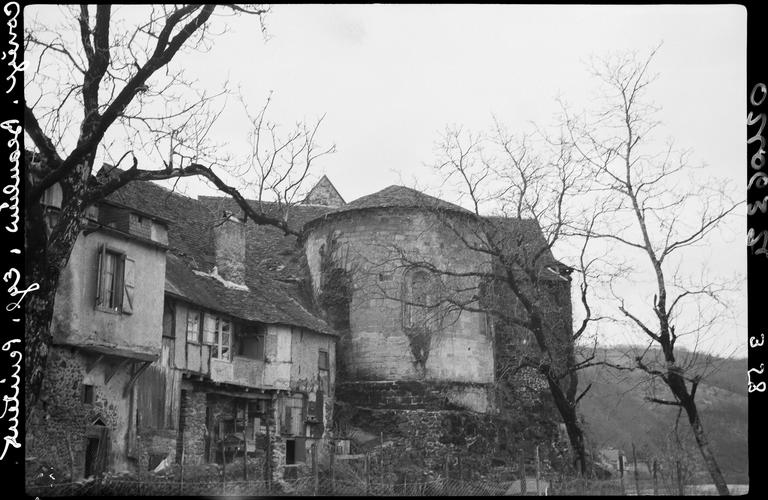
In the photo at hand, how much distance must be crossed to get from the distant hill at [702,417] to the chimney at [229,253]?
54.9ft

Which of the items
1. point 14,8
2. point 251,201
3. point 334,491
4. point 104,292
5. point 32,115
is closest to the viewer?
point 14,8

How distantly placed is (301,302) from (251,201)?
707 centimetres

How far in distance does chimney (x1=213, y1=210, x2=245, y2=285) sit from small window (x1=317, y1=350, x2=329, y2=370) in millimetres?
3520

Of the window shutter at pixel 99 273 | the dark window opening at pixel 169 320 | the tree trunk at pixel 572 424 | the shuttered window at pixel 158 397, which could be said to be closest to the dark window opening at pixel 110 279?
the window shutter at pixel 99 273

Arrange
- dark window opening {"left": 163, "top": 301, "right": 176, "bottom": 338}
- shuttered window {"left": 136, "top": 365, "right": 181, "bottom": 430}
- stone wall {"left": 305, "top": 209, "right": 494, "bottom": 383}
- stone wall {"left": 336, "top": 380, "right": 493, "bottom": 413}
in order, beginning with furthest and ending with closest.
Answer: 1. stone wall {"left": 305, "top": 209, "right": 494, "bottom": 383}
2. stone wall {"left": 336, "top": 380, "right": 493, "bottom": 413}
3. dark window opening {"left": 163, "top": 301, "right": 176, "bottom": 338}
4. shuttered window {"left": 136, "top": 365, "right": 181, "bottom": 430}

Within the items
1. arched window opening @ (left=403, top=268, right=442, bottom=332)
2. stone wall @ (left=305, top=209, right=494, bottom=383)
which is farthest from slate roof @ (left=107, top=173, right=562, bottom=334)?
arched window opening @ (left=403, top=268, right=442, bottom=332)

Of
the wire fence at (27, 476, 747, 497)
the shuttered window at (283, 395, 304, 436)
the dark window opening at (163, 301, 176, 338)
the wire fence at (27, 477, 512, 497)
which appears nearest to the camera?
the wire fence at (27, 477, 512, 497)

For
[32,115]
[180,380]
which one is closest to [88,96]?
[32,115]

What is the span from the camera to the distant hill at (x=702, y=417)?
41.4m

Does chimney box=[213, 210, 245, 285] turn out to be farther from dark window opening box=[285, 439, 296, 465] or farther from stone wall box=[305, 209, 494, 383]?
dark window opening box=[285, 439, 296, 465]

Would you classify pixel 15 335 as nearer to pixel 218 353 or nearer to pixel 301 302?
pixel 218 353

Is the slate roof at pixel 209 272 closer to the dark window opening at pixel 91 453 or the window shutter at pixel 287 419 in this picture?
the window shutter at pixel 287 419

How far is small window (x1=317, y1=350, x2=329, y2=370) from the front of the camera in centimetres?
2876

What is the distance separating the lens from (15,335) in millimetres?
9914
